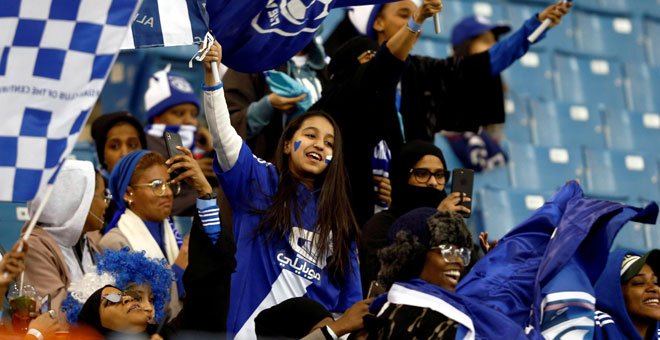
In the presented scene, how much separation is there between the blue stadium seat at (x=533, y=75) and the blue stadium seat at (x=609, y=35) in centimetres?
84

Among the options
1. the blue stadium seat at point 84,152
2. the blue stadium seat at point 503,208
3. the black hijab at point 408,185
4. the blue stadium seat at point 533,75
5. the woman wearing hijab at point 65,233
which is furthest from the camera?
the blue stadium seat at point 533,75

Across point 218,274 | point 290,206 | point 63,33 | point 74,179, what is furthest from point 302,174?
point 63,33

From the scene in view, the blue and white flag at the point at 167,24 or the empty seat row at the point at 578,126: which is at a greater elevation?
the blue and white flag at the point at 167,24

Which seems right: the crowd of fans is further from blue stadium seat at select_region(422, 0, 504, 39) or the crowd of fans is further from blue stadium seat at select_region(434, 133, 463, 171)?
blue stadium seat at select_region(422, 0, 504, 39)

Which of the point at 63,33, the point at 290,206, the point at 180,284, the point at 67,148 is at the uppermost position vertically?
the point at 63,33

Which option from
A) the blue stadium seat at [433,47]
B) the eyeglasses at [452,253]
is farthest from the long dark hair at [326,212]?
the blue stadium seat at [433,47]

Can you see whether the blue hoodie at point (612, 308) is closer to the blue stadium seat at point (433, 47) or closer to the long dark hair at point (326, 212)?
the long dark hair at point (326, 212)

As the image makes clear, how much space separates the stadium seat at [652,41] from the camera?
515 inches

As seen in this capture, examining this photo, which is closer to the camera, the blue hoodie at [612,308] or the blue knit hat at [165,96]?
the blue hoodie at [612,308]

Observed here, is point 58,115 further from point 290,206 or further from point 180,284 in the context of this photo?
point 180,284

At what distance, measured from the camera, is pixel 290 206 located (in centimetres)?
596

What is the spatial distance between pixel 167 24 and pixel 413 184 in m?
1.74

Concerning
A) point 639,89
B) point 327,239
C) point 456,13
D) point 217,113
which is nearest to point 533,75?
point 456,13

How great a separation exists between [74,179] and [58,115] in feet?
6.86
